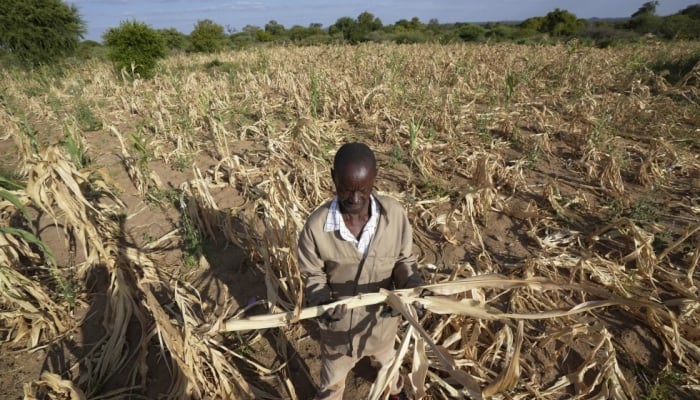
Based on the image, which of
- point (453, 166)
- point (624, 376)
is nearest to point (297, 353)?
point (624, 376)

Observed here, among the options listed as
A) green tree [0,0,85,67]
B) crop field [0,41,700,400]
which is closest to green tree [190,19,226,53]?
green tree [0,0,85,67]

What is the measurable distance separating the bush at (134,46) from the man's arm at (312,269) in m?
13.2

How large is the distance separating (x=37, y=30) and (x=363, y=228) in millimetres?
19883

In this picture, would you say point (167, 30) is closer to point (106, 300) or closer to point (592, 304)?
point (106, 300)

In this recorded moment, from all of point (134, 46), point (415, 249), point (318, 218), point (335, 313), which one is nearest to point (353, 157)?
point (318, 218)

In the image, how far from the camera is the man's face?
4.48 feet

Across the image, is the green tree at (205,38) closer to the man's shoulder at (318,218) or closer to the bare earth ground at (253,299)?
the bare earth ground at (253,299)

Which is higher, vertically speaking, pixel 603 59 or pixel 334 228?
pixel 603 59

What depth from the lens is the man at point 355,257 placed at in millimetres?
1508

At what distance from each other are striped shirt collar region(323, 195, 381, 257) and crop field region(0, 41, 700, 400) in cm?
34

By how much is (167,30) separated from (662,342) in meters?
37.7

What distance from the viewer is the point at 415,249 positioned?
11.4 ft

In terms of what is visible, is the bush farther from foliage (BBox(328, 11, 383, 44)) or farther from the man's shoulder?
foliage (BBox(328, 11, 383, 44))

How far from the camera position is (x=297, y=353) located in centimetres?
258
